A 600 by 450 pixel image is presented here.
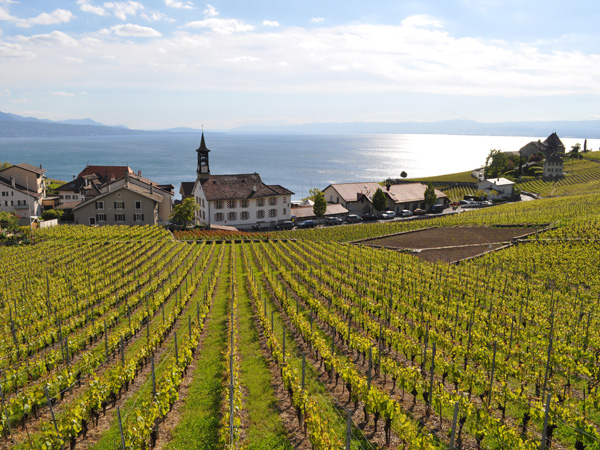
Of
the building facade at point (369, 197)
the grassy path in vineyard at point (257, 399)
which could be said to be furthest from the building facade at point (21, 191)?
the grassy path in vineyard at point (257, 399)

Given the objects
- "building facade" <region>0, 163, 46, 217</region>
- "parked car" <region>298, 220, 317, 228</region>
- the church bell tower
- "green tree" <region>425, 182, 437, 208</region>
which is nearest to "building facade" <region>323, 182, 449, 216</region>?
"green tree" <region>425, 182, 437, 208</region>

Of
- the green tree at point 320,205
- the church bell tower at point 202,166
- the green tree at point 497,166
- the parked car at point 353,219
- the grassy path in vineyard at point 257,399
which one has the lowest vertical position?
the grassy path in vineyard at point 257,399

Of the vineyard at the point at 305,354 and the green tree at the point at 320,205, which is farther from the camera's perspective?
the green tree at the point at 320,205

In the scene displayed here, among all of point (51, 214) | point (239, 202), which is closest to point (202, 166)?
point (239, 202)

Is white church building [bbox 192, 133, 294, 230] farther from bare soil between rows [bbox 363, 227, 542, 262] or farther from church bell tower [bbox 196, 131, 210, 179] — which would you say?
bare soil between rows [bbox 363, 227, 542, 262]

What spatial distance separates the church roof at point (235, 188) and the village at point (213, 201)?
15 cm

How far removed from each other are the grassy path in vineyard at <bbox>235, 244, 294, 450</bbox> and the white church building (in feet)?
143

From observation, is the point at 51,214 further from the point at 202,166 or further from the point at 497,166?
the point at 497,166

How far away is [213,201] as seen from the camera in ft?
198

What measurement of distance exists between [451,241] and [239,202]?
32.5m

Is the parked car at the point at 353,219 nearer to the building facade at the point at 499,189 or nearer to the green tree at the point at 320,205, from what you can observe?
the green tree at the point at 320,205

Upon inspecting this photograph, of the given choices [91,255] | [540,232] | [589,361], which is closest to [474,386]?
[589,361]

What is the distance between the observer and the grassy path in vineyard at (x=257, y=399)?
10406mm

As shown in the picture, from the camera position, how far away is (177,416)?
1148cm
